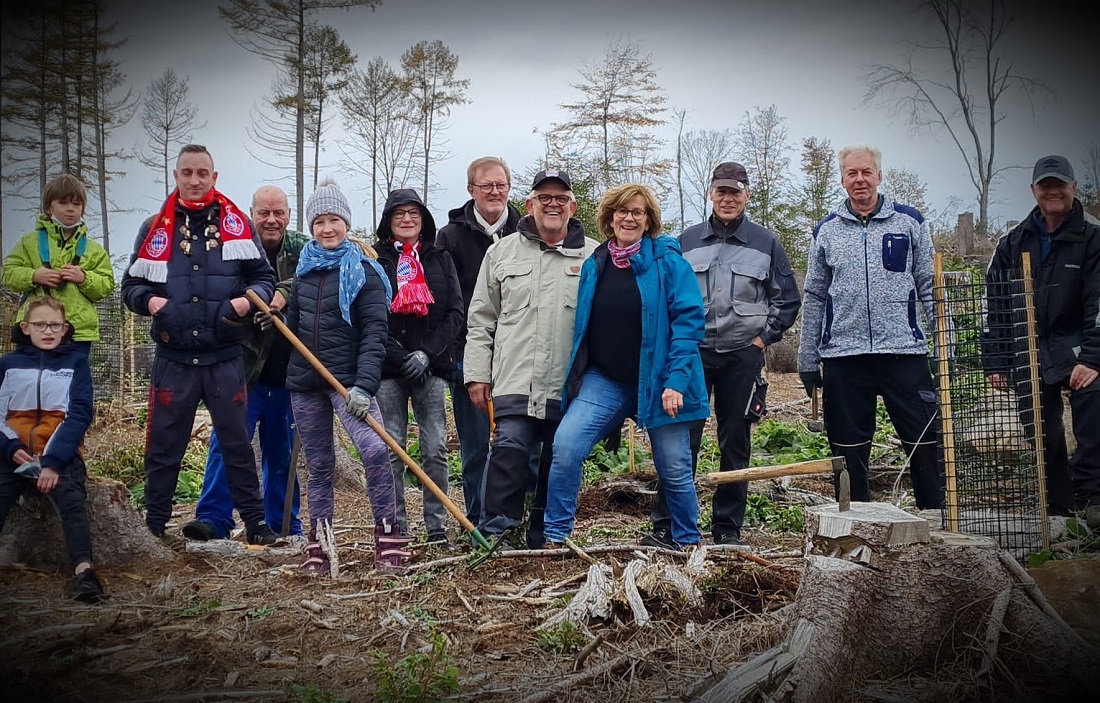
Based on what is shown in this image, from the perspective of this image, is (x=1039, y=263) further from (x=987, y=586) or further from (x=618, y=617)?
(x=618, y=617)

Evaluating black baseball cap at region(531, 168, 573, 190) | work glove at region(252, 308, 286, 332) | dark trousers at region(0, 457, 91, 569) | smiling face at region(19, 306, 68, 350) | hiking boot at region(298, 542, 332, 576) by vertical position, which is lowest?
hiking boot at region(298, 542, 332, 576)

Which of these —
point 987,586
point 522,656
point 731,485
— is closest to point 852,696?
point 987,586

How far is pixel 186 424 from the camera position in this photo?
535 cm

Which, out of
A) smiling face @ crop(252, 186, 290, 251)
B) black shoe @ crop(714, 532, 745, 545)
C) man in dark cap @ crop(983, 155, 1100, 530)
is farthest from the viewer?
smiling face @ crop(252, 186, 290, 251)

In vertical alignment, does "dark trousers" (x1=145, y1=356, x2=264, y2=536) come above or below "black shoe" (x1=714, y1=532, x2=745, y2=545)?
above

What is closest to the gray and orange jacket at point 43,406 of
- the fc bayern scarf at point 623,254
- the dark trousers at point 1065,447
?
the fc bayern scarf at point 623,254

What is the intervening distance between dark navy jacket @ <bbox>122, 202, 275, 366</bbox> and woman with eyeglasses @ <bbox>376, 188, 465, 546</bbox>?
865 millimetres

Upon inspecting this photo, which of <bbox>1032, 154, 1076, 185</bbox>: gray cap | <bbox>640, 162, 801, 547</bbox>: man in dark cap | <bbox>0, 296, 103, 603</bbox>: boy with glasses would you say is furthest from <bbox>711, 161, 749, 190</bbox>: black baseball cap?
<bbox>0, 296, 103, 603</bbox>: boy with glasses

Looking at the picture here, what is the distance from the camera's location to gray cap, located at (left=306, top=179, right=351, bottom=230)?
500 centimetres

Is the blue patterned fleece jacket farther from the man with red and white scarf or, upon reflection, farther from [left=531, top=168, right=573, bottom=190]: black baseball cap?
the man with red and white scarf

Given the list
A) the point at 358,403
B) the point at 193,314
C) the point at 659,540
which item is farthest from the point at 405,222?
the point at 659,540

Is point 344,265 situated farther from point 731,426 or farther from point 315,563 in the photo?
point 731,426

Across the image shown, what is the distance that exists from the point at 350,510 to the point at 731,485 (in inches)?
138

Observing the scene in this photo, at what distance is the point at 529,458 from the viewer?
4.85m
